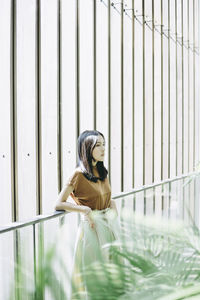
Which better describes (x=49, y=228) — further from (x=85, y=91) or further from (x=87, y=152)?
(x=85, y=91)

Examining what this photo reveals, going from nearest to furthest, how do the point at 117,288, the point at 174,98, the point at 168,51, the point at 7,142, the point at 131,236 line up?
the point at 117,288 → the point at 131,236 → the point at 7,142 → the point at 168,51 → the point at 174,98

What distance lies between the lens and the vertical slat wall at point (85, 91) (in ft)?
11.5

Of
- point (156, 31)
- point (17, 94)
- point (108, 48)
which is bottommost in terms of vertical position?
point (17, 94)

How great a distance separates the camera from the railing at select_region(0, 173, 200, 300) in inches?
28.8

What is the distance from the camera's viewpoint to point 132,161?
588cm

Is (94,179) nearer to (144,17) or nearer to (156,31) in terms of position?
(144,17)

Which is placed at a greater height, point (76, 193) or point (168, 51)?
point (168, 51)

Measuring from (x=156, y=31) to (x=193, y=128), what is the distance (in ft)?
9.10

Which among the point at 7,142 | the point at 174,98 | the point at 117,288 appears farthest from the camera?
the point at 174,98

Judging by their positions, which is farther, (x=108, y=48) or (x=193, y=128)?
(x=193, y=128)

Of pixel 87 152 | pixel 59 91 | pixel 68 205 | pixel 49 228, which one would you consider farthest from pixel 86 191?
pixel 59 91

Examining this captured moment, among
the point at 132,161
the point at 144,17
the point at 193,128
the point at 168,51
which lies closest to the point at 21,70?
the point at 132,161

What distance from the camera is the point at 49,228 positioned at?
1.97 metres

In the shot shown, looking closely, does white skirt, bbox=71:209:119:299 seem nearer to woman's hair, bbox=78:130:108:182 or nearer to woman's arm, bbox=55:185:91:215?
woman's arm, bbox=55:185:91:215
